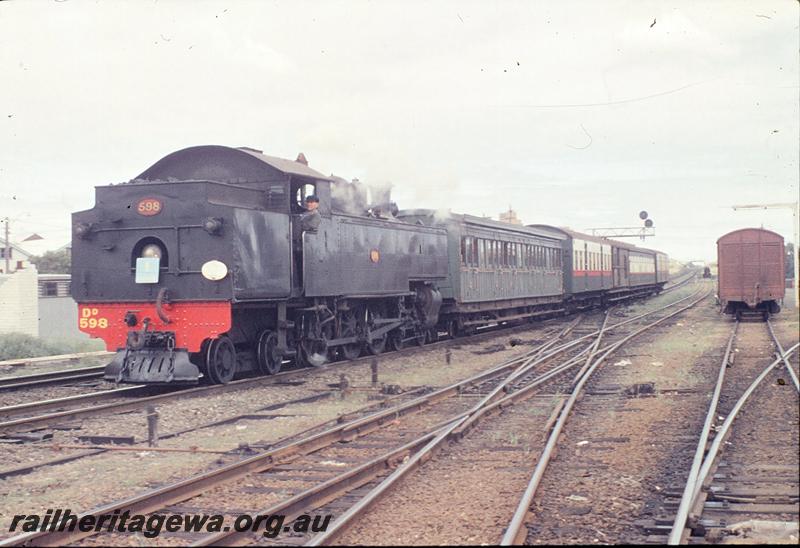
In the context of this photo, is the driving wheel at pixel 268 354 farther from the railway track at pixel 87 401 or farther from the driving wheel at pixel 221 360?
the driving wheel at pixel 221 360

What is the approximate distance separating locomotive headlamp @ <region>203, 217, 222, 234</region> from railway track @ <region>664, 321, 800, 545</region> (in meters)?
6.69

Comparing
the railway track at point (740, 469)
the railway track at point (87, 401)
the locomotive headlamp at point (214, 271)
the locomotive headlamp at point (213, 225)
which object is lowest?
Result: the railway track at point (740, 469)

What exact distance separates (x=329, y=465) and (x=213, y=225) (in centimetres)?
517

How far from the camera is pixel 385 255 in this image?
53.9 feet

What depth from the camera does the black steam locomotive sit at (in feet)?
38.5

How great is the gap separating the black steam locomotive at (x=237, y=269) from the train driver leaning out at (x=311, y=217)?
3.2 inches

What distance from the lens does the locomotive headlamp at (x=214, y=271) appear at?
11609 mm

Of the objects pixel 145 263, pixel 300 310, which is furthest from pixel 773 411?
pixel 145 263

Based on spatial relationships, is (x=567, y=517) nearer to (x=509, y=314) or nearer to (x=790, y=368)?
(x=790, y=368)

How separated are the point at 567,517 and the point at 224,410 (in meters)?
5.78

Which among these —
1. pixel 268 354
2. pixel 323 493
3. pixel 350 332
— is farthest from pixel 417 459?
pixel 350 332

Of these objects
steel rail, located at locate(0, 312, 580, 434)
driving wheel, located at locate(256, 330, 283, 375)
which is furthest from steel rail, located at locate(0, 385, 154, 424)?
driving wheel, located at locate(256, 330, 283, 375)

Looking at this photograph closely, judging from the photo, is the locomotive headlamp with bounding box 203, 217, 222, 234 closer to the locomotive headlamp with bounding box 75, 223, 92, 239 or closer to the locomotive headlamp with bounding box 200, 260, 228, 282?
the locomotive headlamp with bounding box 200, 260, 228, 282

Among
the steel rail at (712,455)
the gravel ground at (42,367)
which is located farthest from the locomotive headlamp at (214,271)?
the steel rail at (712,455)
